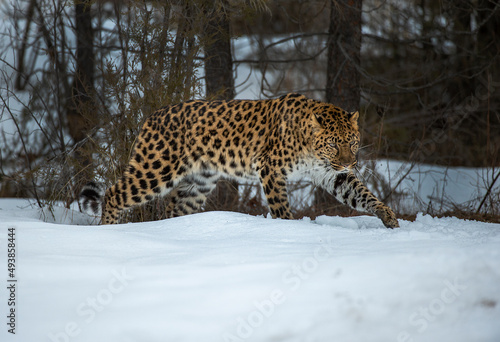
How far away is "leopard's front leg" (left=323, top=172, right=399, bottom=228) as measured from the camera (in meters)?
5.11

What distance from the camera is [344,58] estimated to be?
8586mm

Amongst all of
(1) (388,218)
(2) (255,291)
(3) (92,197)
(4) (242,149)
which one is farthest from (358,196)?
(3) (92,197)

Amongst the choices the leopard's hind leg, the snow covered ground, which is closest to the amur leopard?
the leopard's hind leg

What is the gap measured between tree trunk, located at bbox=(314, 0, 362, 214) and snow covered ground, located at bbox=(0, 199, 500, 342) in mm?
4746

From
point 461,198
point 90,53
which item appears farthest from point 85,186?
point 461,198

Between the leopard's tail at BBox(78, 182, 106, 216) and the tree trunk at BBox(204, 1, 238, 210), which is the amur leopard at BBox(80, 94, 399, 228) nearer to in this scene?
the leopard's tail at BBox(78, 182, 106, 216)

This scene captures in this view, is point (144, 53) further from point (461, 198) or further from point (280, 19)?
point (280, 19)

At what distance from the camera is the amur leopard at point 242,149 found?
5.79 m

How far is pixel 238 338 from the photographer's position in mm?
2908

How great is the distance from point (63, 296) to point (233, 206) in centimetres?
453

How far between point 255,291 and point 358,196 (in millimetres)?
2689

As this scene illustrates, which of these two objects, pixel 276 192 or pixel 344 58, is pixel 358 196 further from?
pixel 344 58

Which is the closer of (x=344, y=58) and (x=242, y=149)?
(x=242, y=149)

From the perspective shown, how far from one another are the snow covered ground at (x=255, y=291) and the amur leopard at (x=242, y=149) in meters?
1.84
